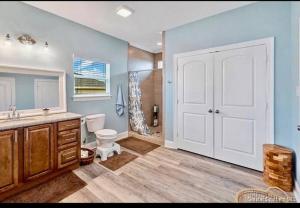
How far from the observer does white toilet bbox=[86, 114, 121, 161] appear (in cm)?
272

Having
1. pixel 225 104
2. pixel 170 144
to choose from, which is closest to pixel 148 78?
pixel 170 144

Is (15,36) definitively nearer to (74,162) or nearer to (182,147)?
(74,162)

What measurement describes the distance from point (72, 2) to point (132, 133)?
3616 mm

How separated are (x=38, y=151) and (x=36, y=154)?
0.12 ft

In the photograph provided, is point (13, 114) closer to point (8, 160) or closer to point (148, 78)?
point (8, 160)

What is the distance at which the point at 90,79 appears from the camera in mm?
3252

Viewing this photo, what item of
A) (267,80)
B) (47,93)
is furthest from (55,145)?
(267,80)

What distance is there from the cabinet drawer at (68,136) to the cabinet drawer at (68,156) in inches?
4.4

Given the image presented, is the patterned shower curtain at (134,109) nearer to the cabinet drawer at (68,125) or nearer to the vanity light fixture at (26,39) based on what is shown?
the cabinet drawer at (68,125)

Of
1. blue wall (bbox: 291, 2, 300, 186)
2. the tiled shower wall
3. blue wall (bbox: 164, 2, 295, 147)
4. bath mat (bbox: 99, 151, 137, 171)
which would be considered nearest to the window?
the tiled shower wall

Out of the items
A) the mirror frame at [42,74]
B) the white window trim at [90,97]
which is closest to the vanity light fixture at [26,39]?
the mirror frame at [42,74]

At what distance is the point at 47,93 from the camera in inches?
98.7

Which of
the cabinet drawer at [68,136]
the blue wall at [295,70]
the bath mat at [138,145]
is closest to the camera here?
the blue wall at [295,70]

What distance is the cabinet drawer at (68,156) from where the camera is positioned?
2.13 m
